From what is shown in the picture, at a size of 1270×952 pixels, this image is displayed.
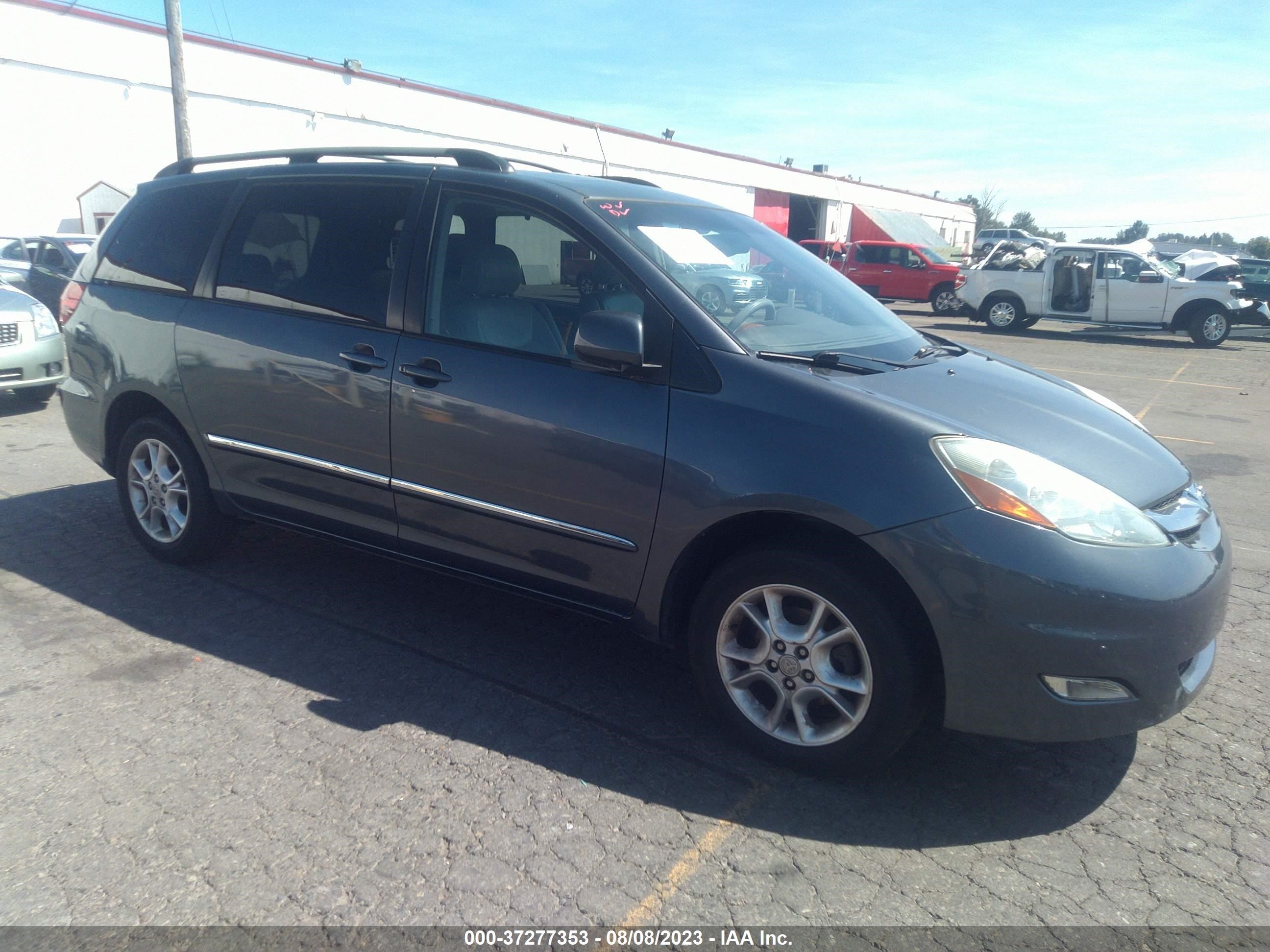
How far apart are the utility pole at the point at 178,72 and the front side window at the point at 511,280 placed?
15.5 m

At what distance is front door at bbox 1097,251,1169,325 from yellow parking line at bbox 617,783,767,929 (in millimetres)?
18733

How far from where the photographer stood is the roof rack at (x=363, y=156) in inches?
155

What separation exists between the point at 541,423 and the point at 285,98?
26117 millimetres

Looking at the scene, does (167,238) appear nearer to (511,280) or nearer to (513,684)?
(511,280)

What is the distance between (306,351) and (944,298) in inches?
920

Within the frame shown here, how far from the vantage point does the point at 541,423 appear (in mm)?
3369

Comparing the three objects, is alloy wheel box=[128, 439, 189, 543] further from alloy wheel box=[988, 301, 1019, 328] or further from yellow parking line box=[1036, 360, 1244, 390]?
alloy wheel box=[988, 301, 1019, 328]

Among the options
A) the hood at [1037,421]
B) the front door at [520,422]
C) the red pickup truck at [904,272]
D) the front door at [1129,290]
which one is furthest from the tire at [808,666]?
the red pickup truck at [904,272]

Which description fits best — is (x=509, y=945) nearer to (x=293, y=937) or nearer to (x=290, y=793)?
(x=293, y=937)

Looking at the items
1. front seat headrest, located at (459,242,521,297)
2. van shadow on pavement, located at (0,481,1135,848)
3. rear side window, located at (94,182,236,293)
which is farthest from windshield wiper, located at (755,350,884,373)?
rear side window, located at (94,182,236,293)

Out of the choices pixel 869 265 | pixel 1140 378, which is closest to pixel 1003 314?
pixel 869 265

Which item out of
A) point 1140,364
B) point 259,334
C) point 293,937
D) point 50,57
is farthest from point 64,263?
point 1140,364

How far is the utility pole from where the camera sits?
55.3 feet

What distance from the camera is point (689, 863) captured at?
104 inches
